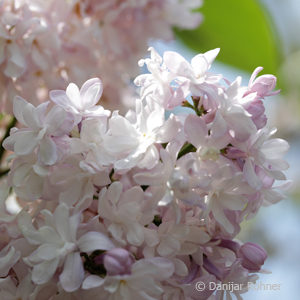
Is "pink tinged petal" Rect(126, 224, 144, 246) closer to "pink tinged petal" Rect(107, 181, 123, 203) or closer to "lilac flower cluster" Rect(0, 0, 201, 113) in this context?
"pink tinged petal" Rect(107, 181, 123, 203)

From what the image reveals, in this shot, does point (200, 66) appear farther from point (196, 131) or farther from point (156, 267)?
point (156, 267)

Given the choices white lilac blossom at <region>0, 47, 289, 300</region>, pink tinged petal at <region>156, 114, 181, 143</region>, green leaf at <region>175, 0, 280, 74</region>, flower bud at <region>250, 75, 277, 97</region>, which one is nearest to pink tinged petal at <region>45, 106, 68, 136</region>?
white lilac blossom at <region>0, 47, 289, 300</region>

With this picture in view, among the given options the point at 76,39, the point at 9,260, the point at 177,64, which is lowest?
the point at 9,260

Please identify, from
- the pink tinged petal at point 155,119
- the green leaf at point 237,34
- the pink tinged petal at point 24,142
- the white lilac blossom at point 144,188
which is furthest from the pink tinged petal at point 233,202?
the green leaf at point 237,34

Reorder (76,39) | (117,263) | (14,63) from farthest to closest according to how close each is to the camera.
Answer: (76,39) < (14,63) < (117,263)

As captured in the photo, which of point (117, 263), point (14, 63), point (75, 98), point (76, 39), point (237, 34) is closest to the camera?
point (117, 263)

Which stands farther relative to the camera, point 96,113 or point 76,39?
point 76,39

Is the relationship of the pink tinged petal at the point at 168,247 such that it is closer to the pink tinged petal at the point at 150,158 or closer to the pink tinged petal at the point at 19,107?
the pink tinged petal at the point at 150,158

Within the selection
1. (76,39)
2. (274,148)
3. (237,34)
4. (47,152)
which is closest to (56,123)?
(47,152)
